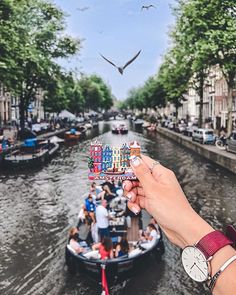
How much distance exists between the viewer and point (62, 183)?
30375 millimetres

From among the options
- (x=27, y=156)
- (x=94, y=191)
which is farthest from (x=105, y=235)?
(x=27, y=156)

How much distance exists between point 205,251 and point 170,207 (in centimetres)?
31

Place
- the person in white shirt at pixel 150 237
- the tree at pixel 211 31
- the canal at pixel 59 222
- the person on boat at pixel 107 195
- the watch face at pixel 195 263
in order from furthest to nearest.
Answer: the tree at pixel 211 31
the person on boat at pixel 107 195
the person in white shirt at pixel 150 237
the canal at pixel 59 222
the watch face at pixel 195 263

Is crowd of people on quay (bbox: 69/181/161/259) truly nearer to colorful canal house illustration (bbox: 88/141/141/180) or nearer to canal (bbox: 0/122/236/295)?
canal (bbox: 0/122/236/295)

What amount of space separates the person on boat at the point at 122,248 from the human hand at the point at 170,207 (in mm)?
11193

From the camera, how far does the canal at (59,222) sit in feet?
43.9

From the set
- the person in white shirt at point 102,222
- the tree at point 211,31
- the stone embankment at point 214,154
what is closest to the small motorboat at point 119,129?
the person in white shirt at point 102,222

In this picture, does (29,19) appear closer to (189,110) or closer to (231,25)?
(231,25)

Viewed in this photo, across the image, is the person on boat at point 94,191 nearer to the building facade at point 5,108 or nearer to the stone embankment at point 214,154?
the stone embankment at point 214,154

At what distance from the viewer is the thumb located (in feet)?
7.95

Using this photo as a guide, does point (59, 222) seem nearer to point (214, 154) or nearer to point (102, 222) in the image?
point (102, 222)

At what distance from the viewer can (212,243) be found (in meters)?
2.09

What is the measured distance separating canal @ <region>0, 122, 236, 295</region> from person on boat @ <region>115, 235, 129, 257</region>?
950 millimetres

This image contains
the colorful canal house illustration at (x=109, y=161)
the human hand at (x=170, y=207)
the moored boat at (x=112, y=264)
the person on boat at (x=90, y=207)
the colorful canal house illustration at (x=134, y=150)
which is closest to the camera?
the human hand at (x=170, y=207)
